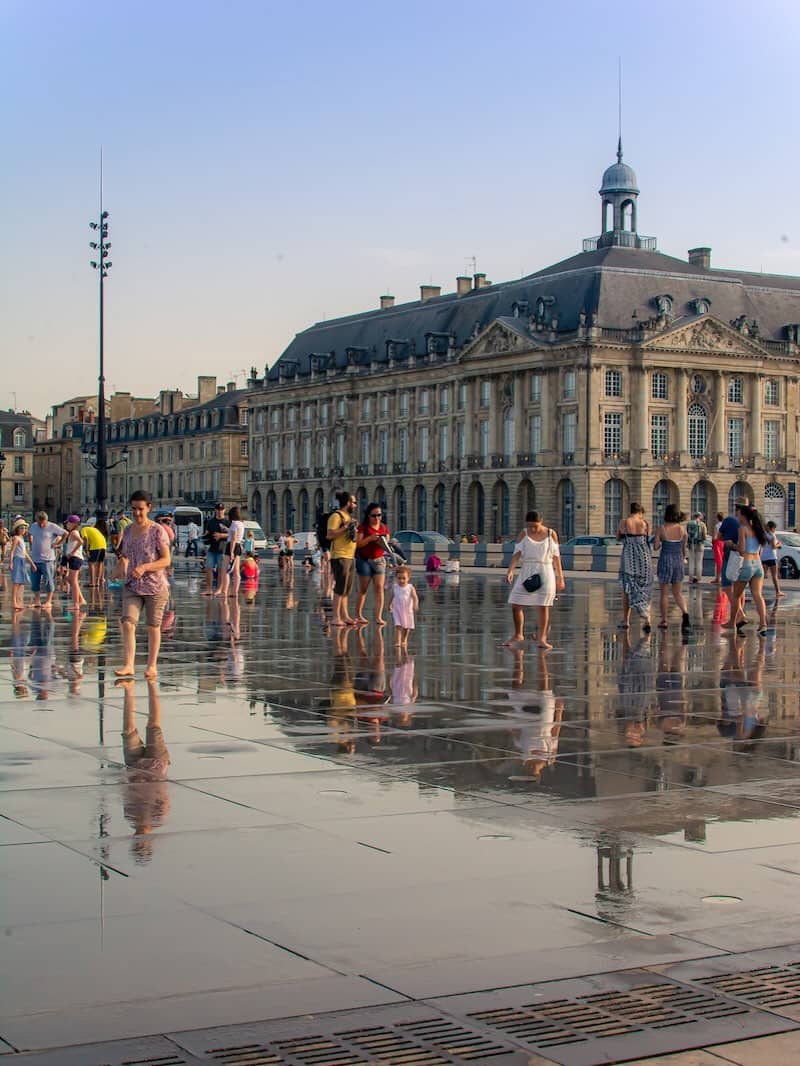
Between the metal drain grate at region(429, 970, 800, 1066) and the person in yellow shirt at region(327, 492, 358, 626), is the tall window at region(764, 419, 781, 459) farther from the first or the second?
the metal drain grate at region(429, 970, 800, 1066)

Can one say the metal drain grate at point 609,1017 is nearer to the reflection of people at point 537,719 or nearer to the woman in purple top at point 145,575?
the reflection of people at point 537,719

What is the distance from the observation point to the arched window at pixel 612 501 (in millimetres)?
98750

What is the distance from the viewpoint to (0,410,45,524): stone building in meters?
157

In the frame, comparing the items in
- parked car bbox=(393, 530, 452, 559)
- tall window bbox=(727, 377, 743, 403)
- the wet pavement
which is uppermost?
tall window bbox=(727, 377, 743, 403)

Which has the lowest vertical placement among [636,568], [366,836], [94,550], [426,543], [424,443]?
[366,836]

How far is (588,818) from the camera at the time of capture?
813 centimetres

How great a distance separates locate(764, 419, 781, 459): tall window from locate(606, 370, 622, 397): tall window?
1060cm

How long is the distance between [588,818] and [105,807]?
2.39m

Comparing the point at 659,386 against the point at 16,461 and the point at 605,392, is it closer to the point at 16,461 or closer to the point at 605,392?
the point at 605,392

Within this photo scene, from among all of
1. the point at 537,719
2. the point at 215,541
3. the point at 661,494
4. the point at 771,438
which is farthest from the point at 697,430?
the point at 537,719

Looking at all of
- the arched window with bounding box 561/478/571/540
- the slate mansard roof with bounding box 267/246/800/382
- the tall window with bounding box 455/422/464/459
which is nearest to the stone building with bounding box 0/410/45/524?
the slate mansard roof with bounding box 267/246/800/382

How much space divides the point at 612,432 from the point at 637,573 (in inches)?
3100

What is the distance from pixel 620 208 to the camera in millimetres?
104000

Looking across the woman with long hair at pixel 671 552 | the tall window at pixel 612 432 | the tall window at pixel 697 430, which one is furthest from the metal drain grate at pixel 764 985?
the tall window at pixel 697 430
